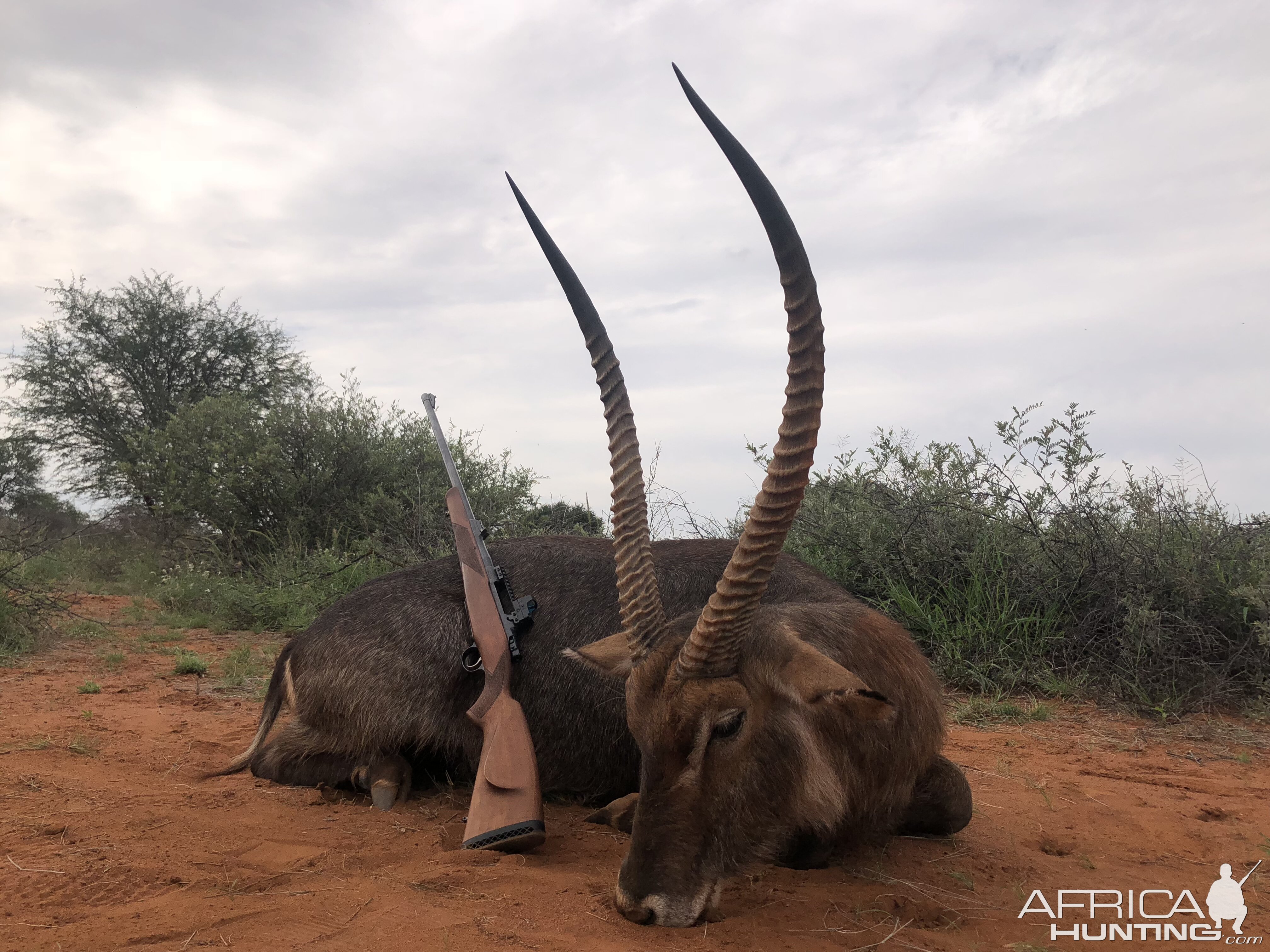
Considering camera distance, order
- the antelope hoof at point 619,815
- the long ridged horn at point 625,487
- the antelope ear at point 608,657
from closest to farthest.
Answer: the long ridged horn at point 625,487 < the antelope ear at point 608,657 < the antelope hoof at point 619,815

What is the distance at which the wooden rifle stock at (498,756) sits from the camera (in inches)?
134

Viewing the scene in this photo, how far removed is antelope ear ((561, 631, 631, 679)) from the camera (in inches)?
132

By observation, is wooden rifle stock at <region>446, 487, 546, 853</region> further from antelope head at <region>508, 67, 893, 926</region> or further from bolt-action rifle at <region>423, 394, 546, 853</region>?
antelope head at <region>508, 67, 893, 926</region>

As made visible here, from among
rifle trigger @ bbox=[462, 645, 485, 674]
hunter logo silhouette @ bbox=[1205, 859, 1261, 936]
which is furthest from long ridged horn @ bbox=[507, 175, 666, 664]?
A: hunter logo silhouette @ bbox=[1205, 859, 1261, 936]

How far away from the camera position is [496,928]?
2.63 metres

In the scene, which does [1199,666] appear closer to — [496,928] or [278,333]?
[496,928]

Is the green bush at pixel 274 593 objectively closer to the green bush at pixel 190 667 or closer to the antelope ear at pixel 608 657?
the green bush at pixel 190 667

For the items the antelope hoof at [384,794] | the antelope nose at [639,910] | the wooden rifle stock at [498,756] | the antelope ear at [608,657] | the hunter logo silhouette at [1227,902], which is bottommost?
the antelope hoof at [384,794]

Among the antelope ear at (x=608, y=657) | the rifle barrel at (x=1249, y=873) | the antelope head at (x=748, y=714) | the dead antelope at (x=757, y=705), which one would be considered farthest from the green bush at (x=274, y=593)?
the rifle barrel at (x=1249, y=873)

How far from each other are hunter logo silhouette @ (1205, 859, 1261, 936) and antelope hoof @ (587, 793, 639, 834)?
207 centimetres

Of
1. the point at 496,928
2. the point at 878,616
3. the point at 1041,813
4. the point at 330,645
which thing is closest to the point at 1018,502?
the point at 1041,813

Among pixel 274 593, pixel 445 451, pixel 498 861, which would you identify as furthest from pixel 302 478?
pixel 498 861

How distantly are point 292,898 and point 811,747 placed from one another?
1706 mm

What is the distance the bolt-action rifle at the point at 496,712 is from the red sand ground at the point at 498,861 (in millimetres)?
134
